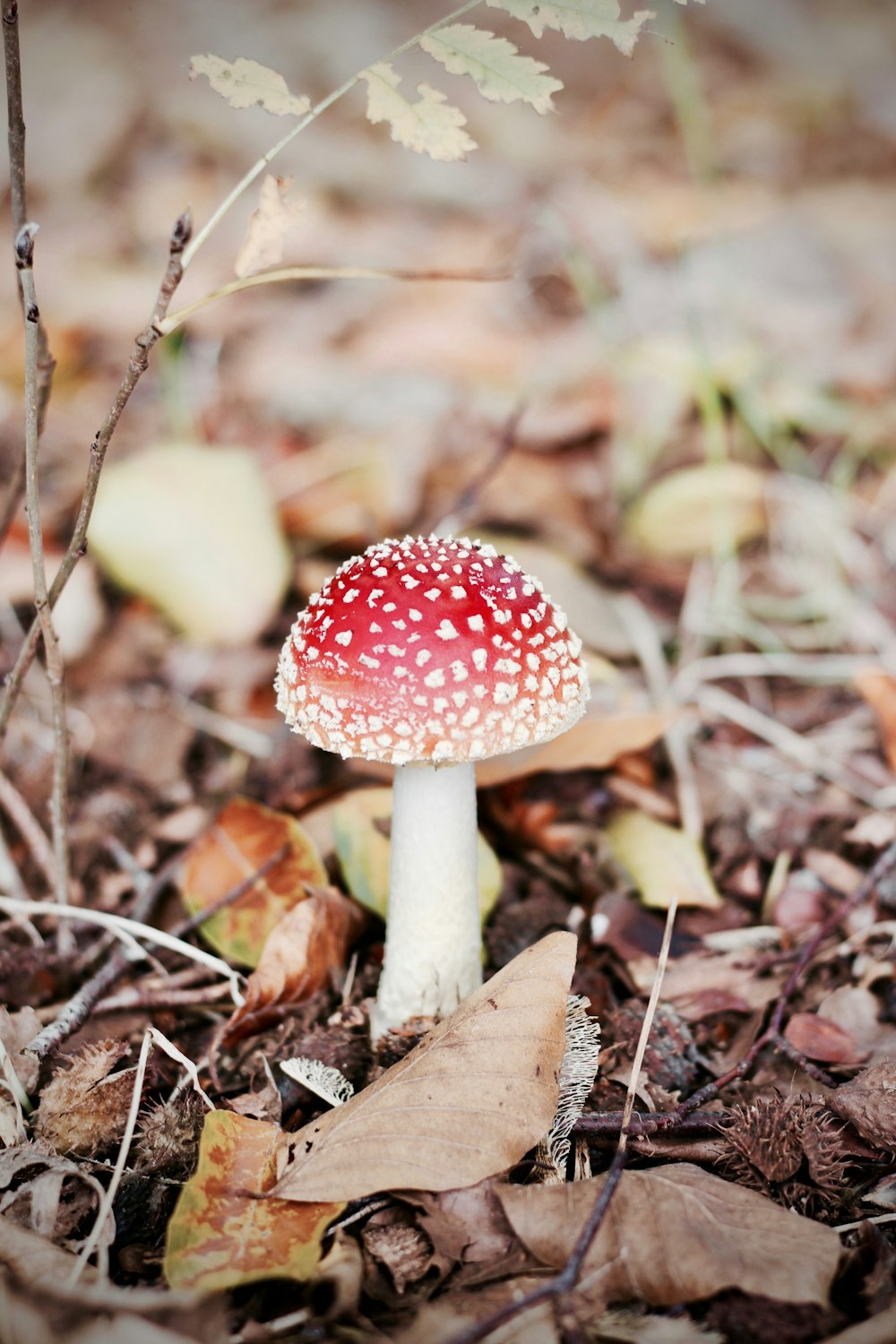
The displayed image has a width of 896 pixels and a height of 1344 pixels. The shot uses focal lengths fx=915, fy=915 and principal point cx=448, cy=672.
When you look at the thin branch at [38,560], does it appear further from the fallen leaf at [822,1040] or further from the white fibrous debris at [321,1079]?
the fallen leaf at [822,1040]

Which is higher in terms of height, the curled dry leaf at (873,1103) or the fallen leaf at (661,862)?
the fallen leaf at (661,862)

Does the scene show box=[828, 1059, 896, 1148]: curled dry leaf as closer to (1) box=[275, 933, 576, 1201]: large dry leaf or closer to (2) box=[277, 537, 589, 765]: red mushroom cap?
(1) box=[275, 933, 576, 1201]: large dry leaf

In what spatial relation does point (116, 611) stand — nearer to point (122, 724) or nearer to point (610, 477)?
point (122, 724)

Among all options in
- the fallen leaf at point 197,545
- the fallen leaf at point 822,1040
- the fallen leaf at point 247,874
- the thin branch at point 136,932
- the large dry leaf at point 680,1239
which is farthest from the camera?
the fallen leaf at point 197,545

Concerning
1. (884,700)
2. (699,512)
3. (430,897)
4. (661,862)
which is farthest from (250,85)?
(699,512)

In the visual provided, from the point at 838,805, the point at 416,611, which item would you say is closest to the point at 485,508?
the point at 838,805

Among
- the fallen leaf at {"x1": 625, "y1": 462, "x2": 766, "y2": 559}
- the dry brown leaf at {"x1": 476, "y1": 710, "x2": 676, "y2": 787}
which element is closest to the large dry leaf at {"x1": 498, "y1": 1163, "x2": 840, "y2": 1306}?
the dry brown leaf at {"x1": 476, "y1": 710, "x2": 676, "y2": 787}

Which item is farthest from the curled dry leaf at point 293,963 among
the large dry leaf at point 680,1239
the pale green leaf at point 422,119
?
the pale green leaf at point 422,119

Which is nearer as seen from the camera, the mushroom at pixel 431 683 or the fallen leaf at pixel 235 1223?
the fallen leaf at pixel 235 1223
